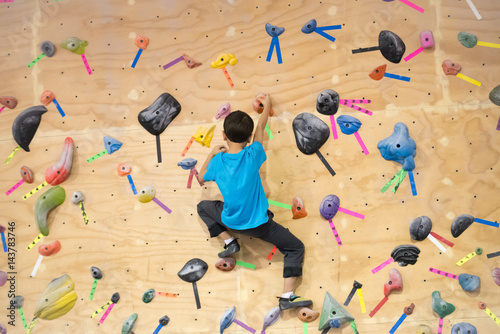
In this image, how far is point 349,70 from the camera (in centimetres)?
279

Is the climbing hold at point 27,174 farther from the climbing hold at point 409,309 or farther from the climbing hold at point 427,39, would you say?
the climbing hold at point 427,39

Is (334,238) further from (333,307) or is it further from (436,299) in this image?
(436,299)

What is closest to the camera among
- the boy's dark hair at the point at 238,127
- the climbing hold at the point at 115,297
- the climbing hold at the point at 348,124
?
the boy's dark hair at the point at 238,127

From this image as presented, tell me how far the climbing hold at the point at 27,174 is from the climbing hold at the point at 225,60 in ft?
4.16

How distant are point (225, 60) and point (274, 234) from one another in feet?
3.37

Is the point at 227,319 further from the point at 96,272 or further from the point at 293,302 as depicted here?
the point at 96,272

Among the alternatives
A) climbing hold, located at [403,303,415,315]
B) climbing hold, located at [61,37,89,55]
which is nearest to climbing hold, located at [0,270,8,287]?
climbing hold, located at [61,37,89,55]

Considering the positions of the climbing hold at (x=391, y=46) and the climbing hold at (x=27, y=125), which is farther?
the climbing hold at (x=27, y=125)

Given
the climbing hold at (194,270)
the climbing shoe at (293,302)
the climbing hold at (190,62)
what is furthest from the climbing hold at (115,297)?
the climbing hold at (190,62)

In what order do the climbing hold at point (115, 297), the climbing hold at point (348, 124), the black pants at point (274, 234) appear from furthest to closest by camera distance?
1. the climbing hold at point (115, 297)
2. the climbing hold at point (348, 124)
3. the black pants at point (274, 234)

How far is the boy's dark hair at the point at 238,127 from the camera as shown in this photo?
2.51 m

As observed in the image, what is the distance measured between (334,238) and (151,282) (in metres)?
1.08

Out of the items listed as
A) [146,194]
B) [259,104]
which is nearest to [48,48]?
[146,194]

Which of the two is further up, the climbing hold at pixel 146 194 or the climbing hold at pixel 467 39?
the climbing hold at pixel 467 39
